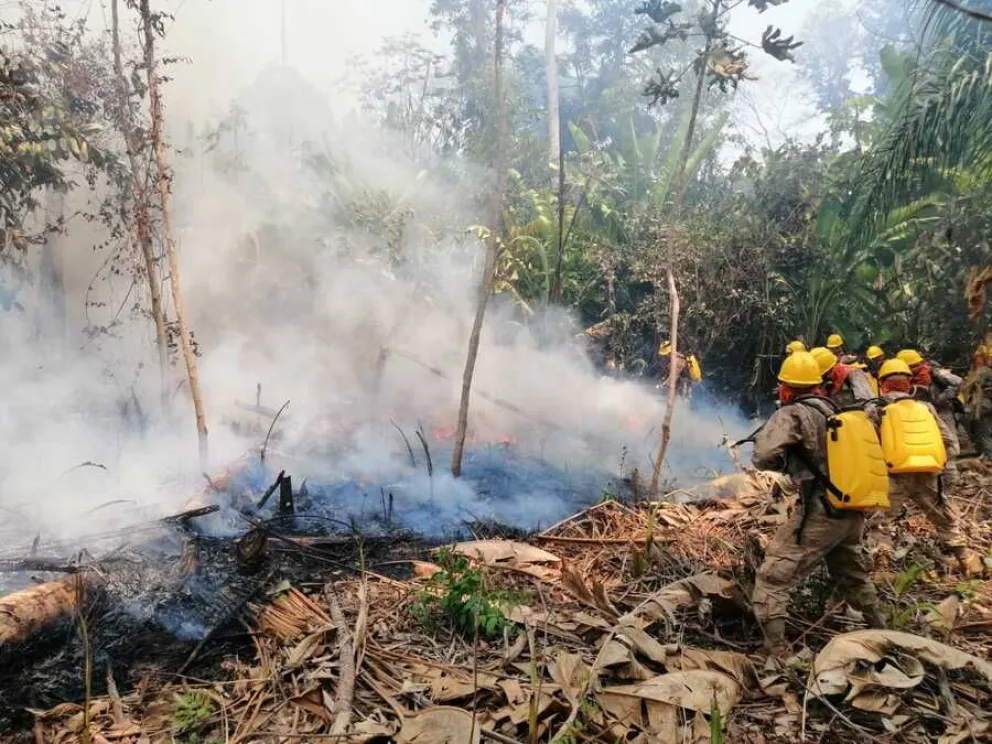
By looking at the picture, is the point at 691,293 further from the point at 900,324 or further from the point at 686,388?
the point at 900,324

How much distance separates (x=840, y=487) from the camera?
3811 mm

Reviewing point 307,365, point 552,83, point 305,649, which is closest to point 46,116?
point 307,365

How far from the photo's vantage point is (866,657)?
3.36 metres

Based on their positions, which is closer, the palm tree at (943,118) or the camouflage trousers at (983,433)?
the palm tree at (943,118)

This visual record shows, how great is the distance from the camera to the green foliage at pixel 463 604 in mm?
4016

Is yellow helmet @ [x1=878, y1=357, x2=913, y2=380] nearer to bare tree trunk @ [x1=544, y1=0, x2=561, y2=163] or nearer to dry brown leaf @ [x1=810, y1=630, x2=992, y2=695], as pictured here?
dry brown leaf @ [x1=810, y1=630, x2=992, y2=695]

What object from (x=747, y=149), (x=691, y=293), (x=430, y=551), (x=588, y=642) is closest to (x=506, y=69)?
(x=747, y=149)

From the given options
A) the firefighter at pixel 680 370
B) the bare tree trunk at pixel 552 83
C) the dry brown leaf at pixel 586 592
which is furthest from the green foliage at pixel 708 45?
the bare tree trunk at pixel 552 83

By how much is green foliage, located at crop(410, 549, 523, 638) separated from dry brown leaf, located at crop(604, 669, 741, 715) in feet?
3.20

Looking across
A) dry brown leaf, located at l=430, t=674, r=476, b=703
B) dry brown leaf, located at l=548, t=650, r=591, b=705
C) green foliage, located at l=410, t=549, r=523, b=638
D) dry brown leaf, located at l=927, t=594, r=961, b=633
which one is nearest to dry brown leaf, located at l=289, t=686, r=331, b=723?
dry brown leaf, located at l=430, t=674, r=476, b=703

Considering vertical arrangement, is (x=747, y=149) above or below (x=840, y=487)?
above

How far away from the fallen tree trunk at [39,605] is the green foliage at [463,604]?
86.2 inches

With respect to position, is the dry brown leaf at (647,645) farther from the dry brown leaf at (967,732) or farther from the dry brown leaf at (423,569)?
the dry brown leaf at (423,569)

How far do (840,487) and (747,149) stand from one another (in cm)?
1287
